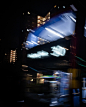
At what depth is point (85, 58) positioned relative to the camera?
970 centimetres

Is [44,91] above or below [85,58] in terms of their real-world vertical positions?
below

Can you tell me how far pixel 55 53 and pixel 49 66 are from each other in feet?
5.24

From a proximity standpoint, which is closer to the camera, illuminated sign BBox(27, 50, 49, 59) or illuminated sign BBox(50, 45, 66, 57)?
illuminated sign BBox(50, 45, 66, 57)

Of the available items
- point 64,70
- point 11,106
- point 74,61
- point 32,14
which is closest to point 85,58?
point 74,61

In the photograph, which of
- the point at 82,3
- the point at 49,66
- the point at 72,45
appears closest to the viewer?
the point at 72,45

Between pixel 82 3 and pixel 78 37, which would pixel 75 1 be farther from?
pixel 78 37

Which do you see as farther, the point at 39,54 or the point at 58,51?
the point at 39,54

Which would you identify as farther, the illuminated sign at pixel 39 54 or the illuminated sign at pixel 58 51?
the illuminated sign at pixel 39 54

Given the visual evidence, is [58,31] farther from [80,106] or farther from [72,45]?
[80,106]

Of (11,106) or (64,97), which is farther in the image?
(64,97)

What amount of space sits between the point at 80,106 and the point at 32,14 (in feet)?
97.7

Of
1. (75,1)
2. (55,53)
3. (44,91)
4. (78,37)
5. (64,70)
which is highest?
(75,1)

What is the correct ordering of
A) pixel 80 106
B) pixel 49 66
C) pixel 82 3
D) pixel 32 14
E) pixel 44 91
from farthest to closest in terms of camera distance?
pixel 32 14
pixel 44 91
pixel 49 66
pixel 82 3
pixel 80 106

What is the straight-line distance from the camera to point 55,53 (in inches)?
422
